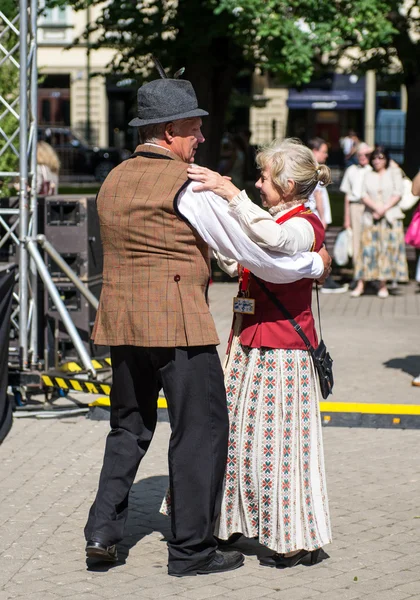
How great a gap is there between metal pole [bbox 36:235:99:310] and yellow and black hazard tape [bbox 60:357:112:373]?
441 mm

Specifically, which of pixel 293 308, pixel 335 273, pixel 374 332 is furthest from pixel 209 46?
pixel 293 308

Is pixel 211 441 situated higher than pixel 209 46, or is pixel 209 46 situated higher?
pixel 209 46

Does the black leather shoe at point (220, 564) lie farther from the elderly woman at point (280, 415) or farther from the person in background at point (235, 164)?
the person in background at point (235, 164)

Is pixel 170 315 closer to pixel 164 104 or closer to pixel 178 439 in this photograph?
pixel 178 439

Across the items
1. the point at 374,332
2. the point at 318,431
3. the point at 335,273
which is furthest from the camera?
the point at 335,273

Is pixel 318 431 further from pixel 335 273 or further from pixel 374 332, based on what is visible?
pixel 335 273

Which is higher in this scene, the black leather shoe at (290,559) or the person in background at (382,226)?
the person in background at (382,226)

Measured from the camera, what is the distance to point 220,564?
4703 millimetres

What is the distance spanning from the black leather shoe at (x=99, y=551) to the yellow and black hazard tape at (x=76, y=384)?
2.87 metres

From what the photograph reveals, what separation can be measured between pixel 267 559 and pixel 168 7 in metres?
12.7

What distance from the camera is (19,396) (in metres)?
7.99

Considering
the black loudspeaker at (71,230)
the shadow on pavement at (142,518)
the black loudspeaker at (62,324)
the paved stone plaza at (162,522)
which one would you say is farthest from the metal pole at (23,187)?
the shadow on pavement at (142,518)

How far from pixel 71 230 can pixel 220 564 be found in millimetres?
4713

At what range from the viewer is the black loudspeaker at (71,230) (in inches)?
353
